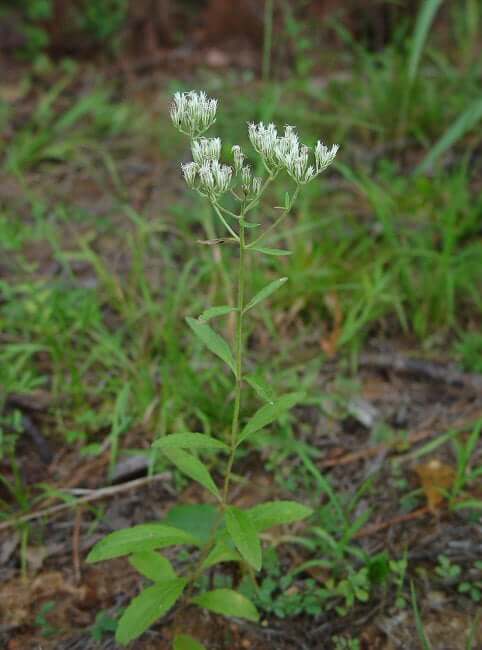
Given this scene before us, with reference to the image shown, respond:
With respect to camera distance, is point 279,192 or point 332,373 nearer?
point 332,373

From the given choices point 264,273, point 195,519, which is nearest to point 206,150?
point 195,519

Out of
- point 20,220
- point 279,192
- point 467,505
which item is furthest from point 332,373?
point 20,220

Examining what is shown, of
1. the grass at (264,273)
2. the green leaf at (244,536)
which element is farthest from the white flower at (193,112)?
the grass at (264,273)

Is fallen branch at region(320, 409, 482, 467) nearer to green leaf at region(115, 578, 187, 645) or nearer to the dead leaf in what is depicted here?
the dead leaf

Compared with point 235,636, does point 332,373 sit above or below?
above

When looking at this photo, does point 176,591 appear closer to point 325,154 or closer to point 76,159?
point 325,154

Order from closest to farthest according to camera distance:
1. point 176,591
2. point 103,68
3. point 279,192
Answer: point 176,591 → point 279,192 → point 103,68
